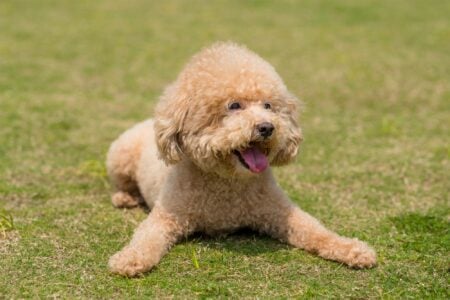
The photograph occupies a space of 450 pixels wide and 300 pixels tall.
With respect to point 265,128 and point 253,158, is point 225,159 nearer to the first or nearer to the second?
point 253,158

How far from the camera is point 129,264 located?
3344 millimetres

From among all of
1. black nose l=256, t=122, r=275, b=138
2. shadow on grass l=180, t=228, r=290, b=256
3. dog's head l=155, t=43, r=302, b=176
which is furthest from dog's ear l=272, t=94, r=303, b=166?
shadow on grass l=180, t=228, r=290, b=256

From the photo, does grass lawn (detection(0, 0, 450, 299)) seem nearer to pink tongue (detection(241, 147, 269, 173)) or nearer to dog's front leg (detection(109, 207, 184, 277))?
dog's front leg (detection(109, 207, 184, 277))

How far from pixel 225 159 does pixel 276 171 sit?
69.5 inches

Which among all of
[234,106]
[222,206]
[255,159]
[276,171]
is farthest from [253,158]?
[276,171]

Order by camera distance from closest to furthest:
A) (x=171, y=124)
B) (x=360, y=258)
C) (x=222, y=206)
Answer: (x=360, y=258)
(x=171, y=124)
(x=222, y=206)

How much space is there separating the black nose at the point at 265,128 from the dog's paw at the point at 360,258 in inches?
29.8

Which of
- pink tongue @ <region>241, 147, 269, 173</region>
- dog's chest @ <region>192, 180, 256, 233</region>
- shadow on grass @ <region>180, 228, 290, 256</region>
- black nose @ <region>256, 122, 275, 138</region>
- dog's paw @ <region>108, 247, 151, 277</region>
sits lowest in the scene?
shadow on grass @ <region>180, 228, 290, 256</region>

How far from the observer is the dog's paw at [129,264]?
3.33 metres

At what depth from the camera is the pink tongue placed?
350 centimetres

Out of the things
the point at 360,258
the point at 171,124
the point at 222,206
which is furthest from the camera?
the point at 222,206

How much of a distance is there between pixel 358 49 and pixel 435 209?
537 centimetres

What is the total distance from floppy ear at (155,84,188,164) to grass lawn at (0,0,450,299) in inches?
21.5

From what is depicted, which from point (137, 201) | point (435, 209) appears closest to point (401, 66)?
point (435, 209)
